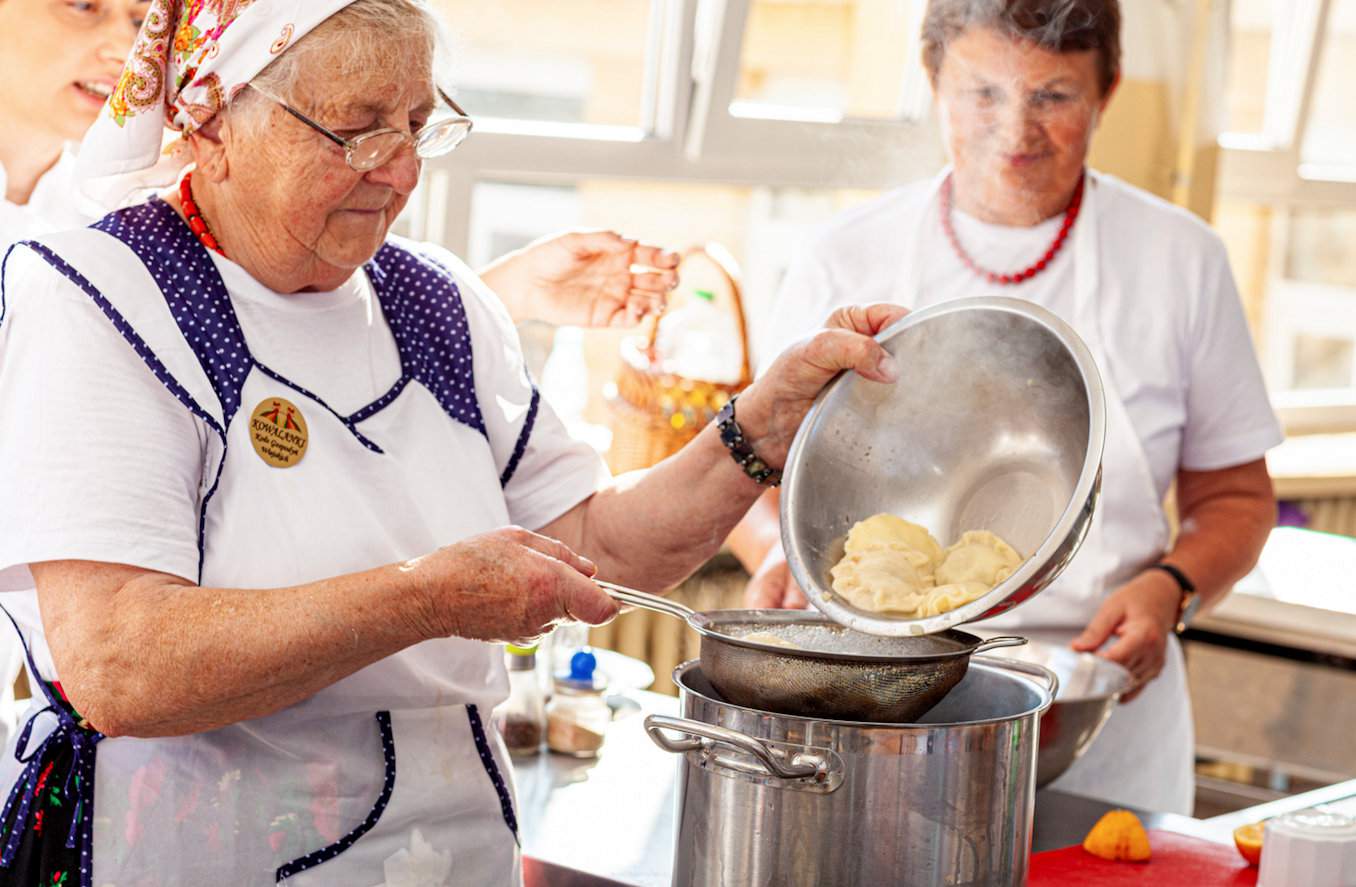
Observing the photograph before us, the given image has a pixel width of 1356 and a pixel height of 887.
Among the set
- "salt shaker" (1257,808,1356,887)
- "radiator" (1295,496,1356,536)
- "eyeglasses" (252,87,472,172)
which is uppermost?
"eyeglasses" (252,87,472,172)

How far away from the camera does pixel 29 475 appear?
133cm

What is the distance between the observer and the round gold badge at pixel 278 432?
1443mm

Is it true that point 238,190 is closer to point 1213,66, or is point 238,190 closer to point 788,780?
point 788,780

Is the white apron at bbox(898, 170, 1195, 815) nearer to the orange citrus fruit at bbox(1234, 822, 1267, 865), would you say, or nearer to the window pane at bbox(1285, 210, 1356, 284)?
the orange citrus fruit at bbox(1234, 822, 1267, 865)

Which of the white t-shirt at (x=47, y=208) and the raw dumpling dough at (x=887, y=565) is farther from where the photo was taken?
the white t-shirt at (x=47, y=208)

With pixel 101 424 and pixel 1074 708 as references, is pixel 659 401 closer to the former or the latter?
pixel 1074 708

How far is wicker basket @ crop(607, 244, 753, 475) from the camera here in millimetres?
3104

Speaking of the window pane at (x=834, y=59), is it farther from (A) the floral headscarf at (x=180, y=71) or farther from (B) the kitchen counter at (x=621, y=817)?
(A) the floral headscarf at (x=180, y=71)

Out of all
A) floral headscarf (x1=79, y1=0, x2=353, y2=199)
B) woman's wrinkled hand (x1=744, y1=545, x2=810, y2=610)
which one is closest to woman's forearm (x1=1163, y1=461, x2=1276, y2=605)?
woman's wrinkled hand (x1=744, y1=545, x2=810, y2=610)

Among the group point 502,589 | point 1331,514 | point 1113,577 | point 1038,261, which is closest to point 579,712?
point 502,589

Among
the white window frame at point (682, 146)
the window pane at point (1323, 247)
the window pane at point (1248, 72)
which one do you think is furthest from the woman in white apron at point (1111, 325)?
the window pane at point (1323, 247)

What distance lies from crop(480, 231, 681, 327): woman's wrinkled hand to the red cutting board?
2.71ft

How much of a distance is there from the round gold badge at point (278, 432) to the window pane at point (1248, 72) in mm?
4288

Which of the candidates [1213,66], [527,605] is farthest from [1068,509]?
[1213,66]
